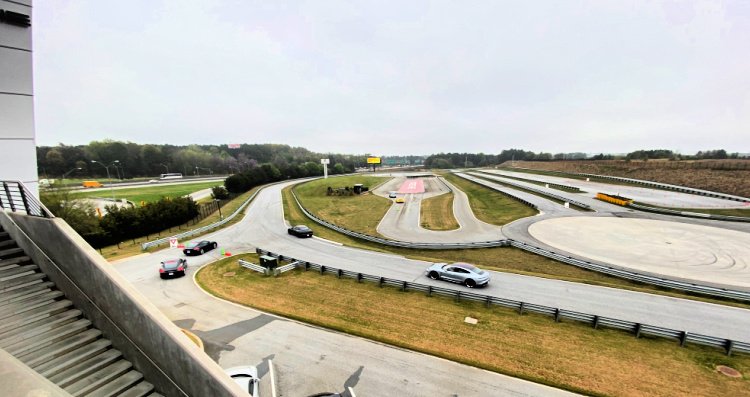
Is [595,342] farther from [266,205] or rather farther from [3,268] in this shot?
[266,205]

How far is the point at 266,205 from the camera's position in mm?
54406

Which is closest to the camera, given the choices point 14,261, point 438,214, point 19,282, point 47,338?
point 47,338

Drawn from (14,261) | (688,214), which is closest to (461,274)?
(14,261)

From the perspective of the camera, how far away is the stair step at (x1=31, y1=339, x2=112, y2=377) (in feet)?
19.5

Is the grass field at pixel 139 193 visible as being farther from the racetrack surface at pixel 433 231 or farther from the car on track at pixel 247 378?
the car on track at pixel 247 378

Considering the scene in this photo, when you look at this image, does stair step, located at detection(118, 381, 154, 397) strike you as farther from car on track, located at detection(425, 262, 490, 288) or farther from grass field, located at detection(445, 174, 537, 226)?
grass field, located at detection(445, 174, 537, 226)

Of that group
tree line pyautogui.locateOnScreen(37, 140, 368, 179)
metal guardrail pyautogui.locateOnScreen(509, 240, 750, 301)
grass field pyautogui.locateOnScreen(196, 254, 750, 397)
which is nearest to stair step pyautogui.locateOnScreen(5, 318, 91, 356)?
grass field pyautogui.locateOnScreen(196, 254, 750, 397)

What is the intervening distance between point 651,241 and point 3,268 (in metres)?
42.4

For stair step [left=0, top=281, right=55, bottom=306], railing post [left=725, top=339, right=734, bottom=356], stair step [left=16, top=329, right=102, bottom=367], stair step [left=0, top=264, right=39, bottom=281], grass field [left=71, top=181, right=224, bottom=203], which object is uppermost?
stair step [left=0, top=264, right=39, bottom=281]

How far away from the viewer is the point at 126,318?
6812 millimetres

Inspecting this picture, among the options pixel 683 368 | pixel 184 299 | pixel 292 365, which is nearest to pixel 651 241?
pixel 683 368

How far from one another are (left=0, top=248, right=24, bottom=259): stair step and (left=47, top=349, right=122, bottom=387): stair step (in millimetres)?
4540

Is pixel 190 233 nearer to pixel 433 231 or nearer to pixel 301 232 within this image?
pixel 301 232

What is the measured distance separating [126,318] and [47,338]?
5.28ft
